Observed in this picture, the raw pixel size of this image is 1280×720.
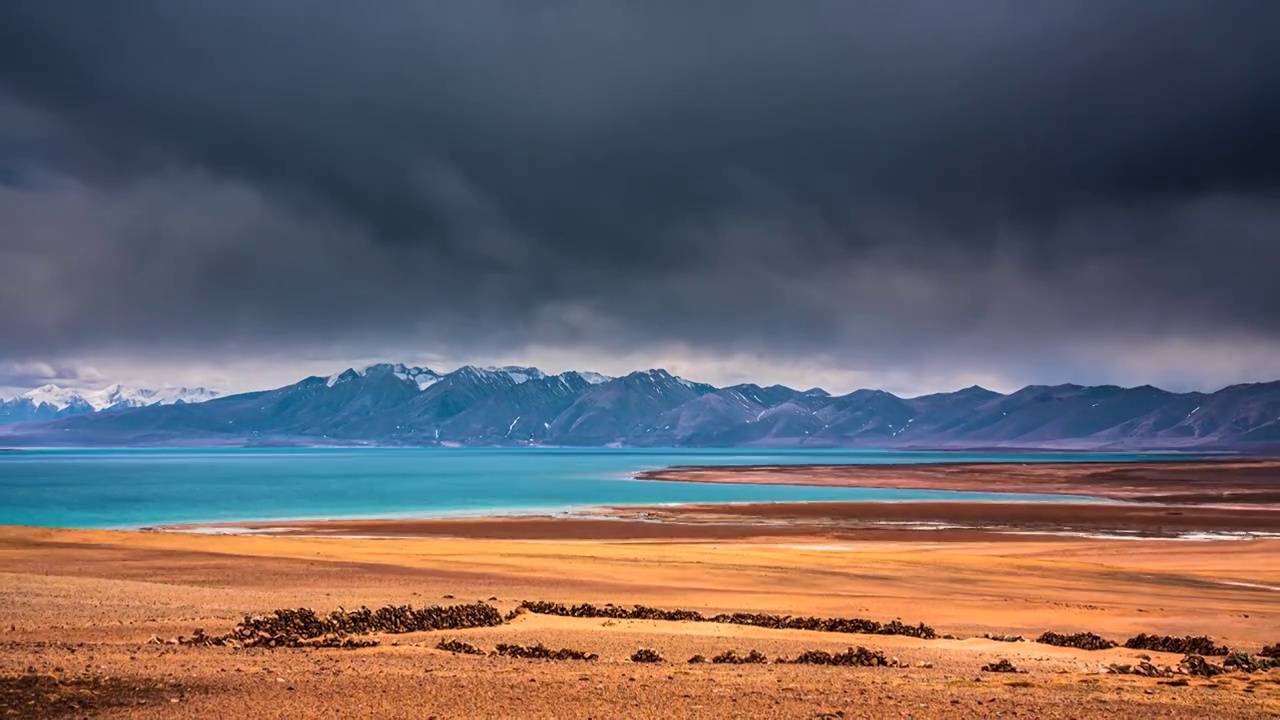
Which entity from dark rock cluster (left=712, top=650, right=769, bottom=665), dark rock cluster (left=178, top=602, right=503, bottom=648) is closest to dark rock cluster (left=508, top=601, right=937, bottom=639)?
dark rock cluster (left=178, top=602, right=503, bottom=648)

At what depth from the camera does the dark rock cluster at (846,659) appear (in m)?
13.8

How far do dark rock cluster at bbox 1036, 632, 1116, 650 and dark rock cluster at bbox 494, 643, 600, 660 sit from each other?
849 centimetres

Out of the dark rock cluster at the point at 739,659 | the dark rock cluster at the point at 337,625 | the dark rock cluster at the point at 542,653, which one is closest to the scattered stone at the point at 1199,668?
the dark rock cluster at the point at 739,659

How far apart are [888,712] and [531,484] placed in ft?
355

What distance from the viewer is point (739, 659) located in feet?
45.6

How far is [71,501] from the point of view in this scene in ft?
281

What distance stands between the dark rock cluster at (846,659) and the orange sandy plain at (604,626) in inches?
18.6

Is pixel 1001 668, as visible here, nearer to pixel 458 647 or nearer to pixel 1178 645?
pixel 1178 645

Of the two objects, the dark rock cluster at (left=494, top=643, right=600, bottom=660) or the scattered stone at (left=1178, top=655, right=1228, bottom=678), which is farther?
the dark rock cluster at (left=494, top=643, right=600, bottom=660)

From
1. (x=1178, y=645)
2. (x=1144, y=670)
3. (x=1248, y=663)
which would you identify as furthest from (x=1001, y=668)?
(x=1178, y=645)

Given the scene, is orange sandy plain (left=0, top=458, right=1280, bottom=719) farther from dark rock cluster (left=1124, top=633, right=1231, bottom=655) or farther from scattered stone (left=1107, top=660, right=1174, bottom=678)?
dark rock cluster (left=1124, top=633, right=1231, bottom=655)

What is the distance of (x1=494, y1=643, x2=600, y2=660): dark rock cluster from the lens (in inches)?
539

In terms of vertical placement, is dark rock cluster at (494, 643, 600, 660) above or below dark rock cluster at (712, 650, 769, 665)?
above

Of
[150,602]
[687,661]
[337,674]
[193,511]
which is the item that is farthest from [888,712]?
[193,511]
